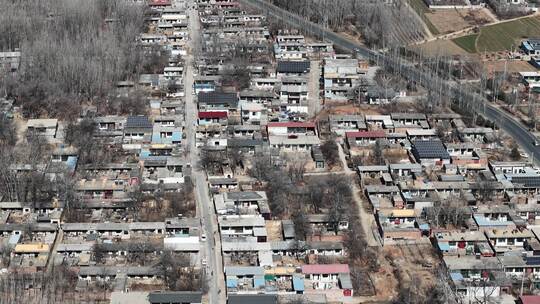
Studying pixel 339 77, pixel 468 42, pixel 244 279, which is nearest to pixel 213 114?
pixel 339 77

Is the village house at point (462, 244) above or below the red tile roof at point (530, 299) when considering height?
above

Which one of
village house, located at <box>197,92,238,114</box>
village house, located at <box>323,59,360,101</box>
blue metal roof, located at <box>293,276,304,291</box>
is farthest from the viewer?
village house, located at <box>323,59,360,101</box>

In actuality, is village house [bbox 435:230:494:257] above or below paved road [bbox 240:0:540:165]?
below

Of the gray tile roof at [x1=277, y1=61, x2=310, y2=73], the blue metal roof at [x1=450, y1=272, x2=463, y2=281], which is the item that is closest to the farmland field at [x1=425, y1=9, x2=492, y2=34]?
the gray tile roof at [x1=277, y1=61, x2=310, y2=73]

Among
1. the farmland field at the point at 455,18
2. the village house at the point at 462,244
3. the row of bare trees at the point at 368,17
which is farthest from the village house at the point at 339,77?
the village house at the point at 462,244

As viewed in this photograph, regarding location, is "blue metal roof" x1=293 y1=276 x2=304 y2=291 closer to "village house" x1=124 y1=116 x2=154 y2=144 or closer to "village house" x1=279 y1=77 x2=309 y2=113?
"village house" x1=124 y1=116 x2=154 y2=144

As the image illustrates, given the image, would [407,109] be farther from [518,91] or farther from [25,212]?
[25,212]

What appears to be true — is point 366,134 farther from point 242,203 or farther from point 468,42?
point 468,42

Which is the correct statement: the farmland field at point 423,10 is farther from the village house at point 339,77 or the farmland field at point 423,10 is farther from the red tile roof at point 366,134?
the red tile roof at point 366,134
